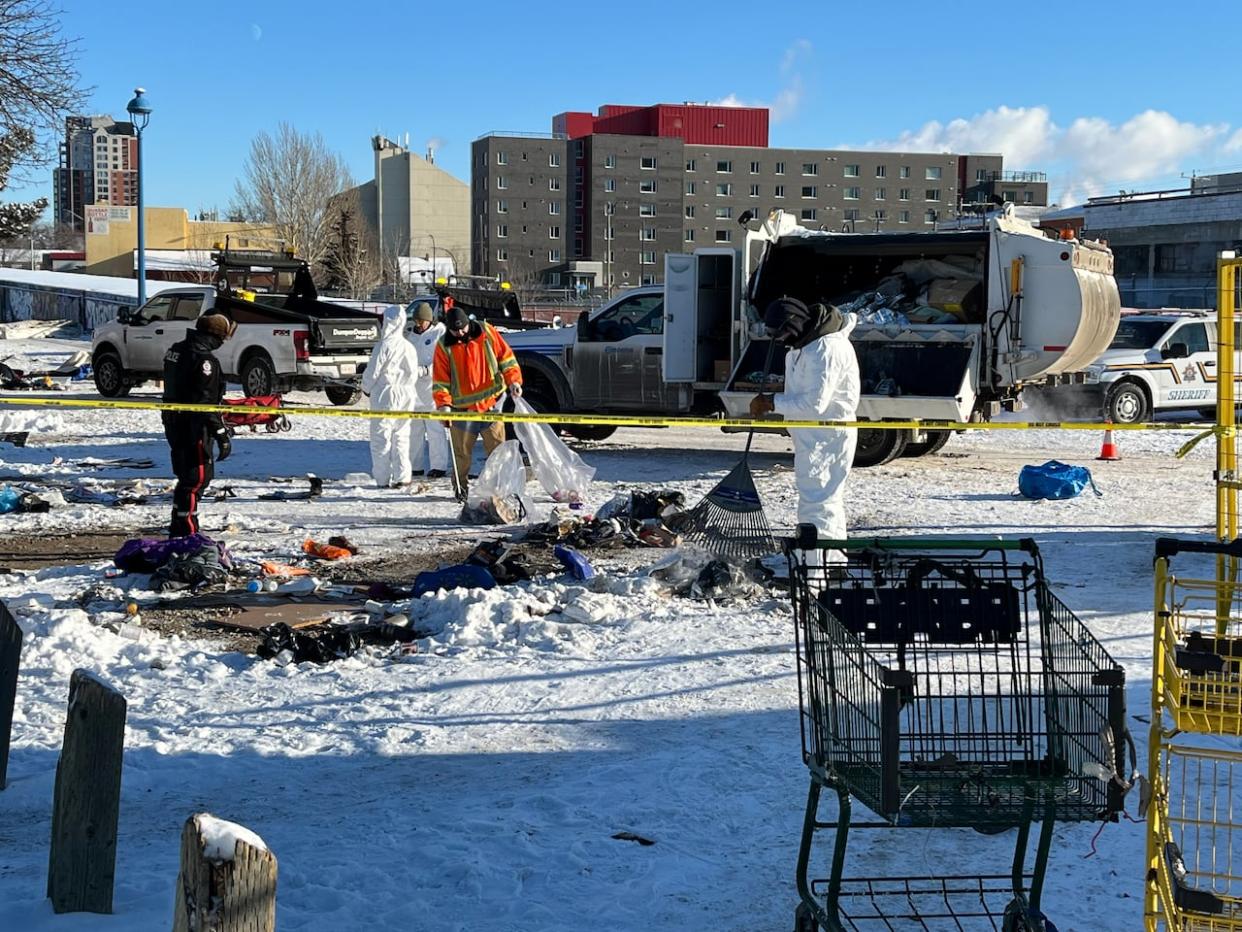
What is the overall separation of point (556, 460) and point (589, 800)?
273 inches

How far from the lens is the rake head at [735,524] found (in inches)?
377

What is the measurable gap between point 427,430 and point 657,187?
277 feet

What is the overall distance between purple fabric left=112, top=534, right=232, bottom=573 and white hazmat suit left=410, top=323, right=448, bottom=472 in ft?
14.9

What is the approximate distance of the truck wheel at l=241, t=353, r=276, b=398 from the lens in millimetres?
21438

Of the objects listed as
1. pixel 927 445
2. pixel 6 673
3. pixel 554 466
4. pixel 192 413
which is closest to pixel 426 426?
pixel 554 466

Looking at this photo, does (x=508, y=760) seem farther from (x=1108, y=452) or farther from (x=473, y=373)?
(x=1108, y=452)

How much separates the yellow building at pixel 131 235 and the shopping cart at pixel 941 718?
7062 cm

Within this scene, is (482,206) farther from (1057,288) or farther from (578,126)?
(1057,288)

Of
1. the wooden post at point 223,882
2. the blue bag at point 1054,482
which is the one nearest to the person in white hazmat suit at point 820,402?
the blue bag at point 1054,482

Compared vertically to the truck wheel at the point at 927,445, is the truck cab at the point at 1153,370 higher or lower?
higher

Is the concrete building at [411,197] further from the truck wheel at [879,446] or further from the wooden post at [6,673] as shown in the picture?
the wooden post at [6,673]

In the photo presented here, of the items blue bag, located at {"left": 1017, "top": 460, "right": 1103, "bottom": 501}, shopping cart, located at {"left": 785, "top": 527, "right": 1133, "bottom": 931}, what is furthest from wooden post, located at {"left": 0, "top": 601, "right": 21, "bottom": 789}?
blue bag, located at {"left": 1017, "top": 460, "right": 1103, "bottom": 501}

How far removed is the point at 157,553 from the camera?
9.55 metres

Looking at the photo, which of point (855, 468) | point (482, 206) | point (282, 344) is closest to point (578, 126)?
point (482, 206)
